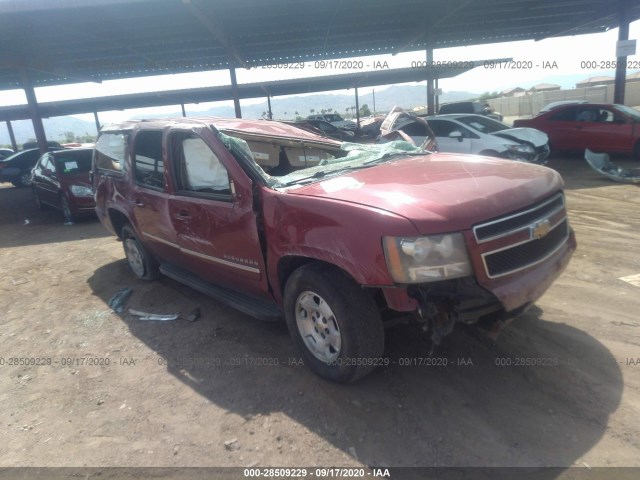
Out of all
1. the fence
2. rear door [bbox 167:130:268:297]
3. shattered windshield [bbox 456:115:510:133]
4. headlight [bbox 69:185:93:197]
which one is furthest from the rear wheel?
the fence

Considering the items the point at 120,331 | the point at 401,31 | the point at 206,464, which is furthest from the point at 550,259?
the point at 401,31

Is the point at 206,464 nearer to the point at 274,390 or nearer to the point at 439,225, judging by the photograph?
the point at 274,390

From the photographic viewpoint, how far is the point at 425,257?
244cm

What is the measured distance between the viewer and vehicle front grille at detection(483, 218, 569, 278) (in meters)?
2.54

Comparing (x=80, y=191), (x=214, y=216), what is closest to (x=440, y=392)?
(x=214, y=216)

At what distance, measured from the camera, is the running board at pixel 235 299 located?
3.38 metres

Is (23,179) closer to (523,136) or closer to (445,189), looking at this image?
(523,136)

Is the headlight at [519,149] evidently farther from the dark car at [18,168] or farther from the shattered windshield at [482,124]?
the dark car at [18,168]

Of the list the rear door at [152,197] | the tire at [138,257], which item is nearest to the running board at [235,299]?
the rear door at [152,197]

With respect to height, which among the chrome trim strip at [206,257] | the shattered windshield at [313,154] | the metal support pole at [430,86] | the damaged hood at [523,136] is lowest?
the chrome trim strip at [206,257]

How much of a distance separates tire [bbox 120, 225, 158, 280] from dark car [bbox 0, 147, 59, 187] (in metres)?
17.5

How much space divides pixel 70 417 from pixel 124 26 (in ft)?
40.3

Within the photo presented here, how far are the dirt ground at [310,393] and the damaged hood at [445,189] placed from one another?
1200 mm

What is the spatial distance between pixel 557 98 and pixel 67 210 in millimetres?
47180
